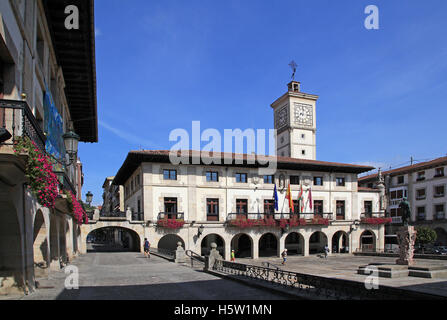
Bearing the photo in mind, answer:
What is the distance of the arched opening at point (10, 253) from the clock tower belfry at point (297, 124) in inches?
1977

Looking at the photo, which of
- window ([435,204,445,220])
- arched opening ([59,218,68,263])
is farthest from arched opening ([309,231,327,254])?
arched opening ([59,218,68,263])

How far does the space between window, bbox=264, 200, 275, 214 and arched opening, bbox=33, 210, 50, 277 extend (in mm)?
25956

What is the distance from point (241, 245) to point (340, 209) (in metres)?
11.8

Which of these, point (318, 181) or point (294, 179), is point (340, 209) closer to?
point (318, 181)

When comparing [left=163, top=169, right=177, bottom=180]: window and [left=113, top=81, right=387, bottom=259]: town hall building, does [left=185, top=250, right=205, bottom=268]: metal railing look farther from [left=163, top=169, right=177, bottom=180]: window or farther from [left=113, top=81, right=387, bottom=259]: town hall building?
[left=163, top=169, right=177, bottom=180]: window

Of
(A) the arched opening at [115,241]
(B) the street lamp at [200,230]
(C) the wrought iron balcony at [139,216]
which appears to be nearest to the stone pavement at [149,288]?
(B) the street lamp at [200,230]

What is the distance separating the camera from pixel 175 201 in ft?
111

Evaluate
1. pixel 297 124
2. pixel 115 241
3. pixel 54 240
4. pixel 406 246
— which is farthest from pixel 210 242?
pixel 115 241

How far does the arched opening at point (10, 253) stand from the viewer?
30.0ft

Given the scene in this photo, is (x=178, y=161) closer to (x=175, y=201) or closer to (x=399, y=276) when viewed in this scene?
(x=175, y=201)

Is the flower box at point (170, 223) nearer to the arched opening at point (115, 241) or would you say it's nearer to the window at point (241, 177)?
the arched opening at point (115, 241)

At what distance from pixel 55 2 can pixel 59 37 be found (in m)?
2.48

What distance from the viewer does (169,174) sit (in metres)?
33.9

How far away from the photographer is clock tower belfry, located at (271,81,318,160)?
190ft
